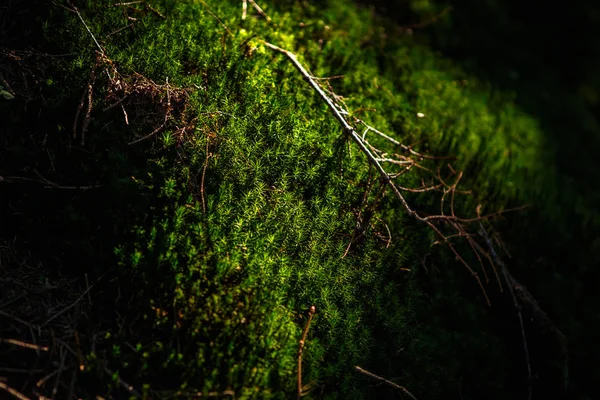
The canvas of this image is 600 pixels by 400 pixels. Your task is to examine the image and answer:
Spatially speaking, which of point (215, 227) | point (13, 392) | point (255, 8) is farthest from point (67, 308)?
point (255, 8)

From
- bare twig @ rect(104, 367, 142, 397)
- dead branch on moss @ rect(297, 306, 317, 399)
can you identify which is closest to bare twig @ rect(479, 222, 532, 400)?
dead branch on moss @ rect(297, 306, 317, 399)

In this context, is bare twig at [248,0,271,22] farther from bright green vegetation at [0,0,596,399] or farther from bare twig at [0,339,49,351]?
bare twig at [0,339,49,351]

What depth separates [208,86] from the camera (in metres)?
2.90

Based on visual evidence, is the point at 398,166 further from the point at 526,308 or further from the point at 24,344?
the point at 24,344

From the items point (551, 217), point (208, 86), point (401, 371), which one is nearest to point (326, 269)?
point (401, 371)

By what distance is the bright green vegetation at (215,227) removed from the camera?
7.25 feet

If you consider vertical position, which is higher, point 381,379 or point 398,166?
point 398,166

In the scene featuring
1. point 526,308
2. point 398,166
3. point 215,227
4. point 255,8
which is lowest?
point 526,308

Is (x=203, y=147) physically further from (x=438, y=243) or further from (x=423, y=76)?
(x=423, y=76)

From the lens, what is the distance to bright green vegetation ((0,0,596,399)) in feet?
7.25

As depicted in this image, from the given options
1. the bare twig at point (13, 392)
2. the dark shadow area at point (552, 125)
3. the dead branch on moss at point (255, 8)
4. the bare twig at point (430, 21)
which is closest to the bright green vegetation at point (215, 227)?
the dead branch on moss at point (255, 8)

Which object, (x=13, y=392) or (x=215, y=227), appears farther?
(x=215, y=227)

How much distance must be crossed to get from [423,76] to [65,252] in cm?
357

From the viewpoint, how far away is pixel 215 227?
2465 millimetres
